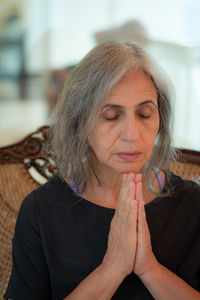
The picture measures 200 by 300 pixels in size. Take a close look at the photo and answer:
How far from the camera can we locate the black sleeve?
1024 mm

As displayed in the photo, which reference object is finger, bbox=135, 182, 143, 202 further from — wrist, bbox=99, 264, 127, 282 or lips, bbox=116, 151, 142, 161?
wrist, bbox=99, 264, 127, 282

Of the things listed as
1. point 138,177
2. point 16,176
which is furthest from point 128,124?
point 16,176

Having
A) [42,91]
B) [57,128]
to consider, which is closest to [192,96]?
[42,91]

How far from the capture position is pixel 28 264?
3.41 feet

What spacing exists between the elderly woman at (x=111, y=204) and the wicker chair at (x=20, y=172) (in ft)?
0.98

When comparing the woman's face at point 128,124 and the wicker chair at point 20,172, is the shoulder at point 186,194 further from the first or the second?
the wicker chair at point 20,172

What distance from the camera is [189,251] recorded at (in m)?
1.07

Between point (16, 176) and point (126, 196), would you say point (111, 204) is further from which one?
point (16, 176)

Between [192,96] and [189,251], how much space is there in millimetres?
2567

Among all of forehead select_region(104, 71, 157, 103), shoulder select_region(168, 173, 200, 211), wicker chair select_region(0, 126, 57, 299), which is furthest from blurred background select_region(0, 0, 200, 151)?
forehead select_region(104, 71, 157, 103)

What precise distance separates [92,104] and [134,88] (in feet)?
0.36

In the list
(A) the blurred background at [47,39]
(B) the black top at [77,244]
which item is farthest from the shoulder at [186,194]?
(A) the blurred background at [47,39]

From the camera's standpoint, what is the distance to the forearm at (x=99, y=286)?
96cm

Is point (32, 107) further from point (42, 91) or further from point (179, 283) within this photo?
point (179, 283)
